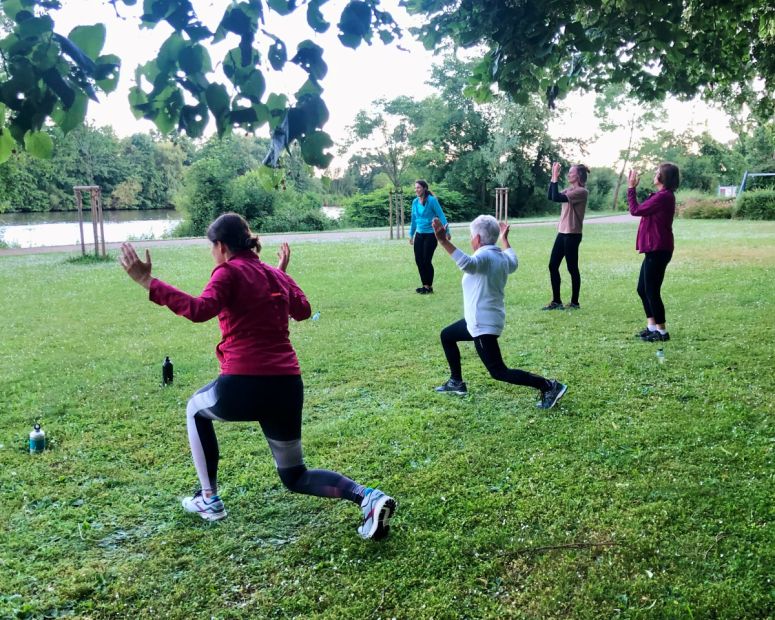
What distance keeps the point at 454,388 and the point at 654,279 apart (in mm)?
3349

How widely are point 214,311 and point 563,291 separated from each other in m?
9.42

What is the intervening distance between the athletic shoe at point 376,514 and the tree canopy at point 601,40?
3.33 meters

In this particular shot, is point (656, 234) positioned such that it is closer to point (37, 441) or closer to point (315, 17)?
point (315, 17)

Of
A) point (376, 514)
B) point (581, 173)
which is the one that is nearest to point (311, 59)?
point (376, 514)

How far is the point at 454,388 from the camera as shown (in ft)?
19.5

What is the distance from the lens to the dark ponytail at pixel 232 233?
3363 mm

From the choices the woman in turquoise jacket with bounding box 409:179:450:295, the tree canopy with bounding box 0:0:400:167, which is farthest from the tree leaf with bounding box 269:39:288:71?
the woman in turquoise jacket with bounding box 409:179:450:295

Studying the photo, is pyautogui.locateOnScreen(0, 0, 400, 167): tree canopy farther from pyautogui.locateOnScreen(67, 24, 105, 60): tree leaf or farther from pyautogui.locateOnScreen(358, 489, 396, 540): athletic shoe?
pyautogui.locateOnScreen(358, 489, 396, 540): athletic shoe

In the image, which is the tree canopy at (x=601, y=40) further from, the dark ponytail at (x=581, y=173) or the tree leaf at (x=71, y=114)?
the tree leaf at (x=71, y=114)

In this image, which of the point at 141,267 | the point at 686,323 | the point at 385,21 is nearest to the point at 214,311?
the point at 141,267

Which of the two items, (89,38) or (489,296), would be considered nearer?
(89,38)

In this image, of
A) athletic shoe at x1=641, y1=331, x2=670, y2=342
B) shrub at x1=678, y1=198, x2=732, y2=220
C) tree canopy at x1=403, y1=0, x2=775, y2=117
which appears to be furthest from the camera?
shrub at x1=678, y1=198, x2=732, y2=220

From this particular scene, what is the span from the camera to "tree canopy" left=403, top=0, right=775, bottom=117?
441 centimetres

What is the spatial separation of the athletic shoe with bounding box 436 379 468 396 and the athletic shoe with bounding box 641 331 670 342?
3.08m
